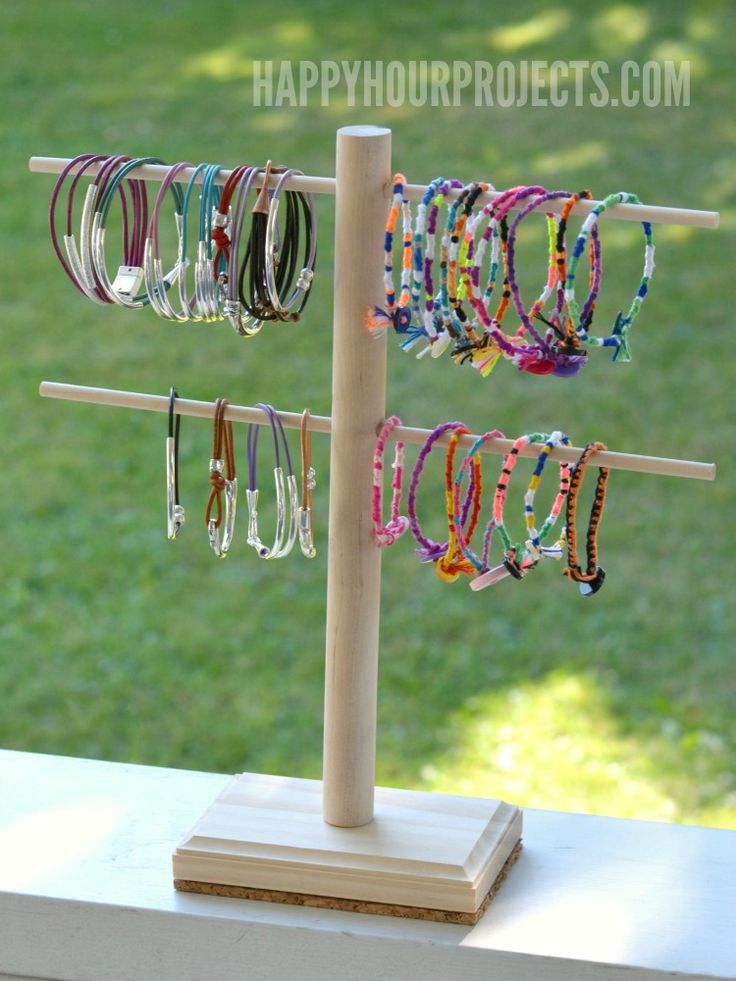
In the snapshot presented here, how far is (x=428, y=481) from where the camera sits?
2.66m

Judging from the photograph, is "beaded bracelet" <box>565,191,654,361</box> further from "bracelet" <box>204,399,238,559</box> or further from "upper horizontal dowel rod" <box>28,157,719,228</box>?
"bracelet" <box>204,399,238,559</box>

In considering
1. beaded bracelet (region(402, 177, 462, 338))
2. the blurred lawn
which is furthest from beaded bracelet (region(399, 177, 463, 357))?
the blurred lawn

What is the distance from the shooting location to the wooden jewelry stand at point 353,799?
94cm

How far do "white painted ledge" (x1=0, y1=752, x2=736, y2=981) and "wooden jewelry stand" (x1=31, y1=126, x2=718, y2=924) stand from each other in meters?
0.02

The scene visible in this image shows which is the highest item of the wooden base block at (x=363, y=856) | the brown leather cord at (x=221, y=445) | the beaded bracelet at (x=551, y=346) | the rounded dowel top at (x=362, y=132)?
the rounded dowel top at (x=362, y=132)

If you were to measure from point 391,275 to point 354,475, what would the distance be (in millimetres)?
141

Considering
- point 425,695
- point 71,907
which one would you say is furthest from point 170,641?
point 71,907

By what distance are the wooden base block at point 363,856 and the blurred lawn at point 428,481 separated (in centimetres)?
103

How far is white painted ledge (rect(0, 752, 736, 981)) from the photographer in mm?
974

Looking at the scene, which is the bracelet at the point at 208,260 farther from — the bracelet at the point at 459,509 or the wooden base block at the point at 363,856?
the wooden base block at the point at 363,856

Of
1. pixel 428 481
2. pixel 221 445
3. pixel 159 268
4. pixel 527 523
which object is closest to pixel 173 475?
Answer: pixel 221 445

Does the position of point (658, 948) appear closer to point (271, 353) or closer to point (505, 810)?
point (505, 810)

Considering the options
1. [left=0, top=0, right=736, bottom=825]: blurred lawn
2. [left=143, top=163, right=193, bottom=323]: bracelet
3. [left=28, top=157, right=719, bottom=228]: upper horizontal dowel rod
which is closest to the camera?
[left=28, top=157, right=719, bottom=228]: upper horizontal dowel rod

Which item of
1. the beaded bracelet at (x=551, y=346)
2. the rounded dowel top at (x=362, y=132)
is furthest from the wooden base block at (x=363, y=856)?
the rounded dowel top at (x=362, y=132)
